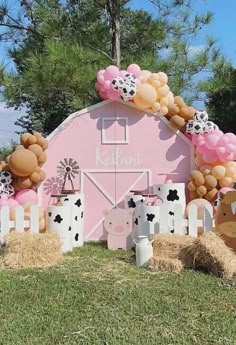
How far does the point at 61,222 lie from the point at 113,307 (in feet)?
8.26

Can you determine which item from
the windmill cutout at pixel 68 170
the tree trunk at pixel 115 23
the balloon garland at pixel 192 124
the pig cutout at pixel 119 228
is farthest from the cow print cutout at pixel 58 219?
the tree trunk at pixel 115 23

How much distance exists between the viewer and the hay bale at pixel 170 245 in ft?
17.1

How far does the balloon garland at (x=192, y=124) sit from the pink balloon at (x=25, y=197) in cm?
200

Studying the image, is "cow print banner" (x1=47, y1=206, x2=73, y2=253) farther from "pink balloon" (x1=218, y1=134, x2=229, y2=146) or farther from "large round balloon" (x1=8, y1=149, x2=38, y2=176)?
"pink balloon" (x1=218, y1=134, x2=229, y2=146)

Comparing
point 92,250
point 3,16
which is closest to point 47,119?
point 3,16

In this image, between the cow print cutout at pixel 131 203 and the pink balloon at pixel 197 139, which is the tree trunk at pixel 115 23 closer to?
the pink balloon at pixel 197 139

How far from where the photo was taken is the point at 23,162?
702cm

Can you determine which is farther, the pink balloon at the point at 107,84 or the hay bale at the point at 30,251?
the pink balloon at the point at 107,84

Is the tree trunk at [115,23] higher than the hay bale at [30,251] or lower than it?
higher

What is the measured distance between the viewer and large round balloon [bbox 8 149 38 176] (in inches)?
276

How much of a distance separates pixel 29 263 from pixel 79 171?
2673mm

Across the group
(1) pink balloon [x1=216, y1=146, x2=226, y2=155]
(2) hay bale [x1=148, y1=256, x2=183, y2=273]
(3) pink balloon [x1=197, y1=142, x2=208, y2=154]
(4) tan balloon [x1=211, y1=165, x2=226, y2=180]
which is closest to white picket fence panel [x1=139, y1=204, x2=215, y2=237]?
(2) hay bale [x1=148, y1=256, x2=183, y2=273]

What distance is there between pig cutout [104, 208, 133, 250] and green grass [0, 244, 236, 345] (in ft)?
4.04

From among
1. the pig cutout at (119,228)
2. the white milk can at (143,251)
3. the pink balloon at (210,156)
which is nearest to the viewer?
the white milk can at (143,251)
